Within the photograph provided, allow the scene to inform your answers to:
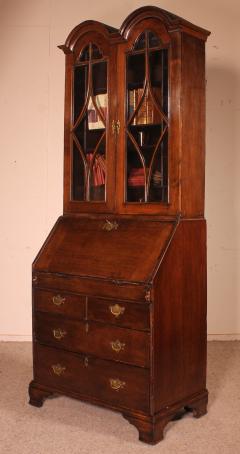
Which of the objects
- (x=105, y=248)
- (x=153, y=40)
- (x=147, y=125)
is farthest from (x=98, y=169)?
(x=153, y=40)

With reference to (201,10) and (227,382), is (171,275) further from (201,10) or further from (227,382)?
(201,10)

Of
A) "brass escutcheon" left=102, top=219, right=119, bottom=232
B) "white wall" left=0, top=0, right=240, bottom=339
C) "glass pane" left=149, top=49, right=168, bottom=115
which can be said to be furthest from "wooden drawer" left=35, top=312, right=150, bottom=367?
"white wall" left=0, top=0, right=240, bottom=339

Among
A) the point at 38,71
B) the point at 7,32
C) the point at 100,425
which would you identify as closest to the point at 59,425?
the point at 100,425

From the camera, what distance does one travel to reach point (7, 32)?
4605 mm

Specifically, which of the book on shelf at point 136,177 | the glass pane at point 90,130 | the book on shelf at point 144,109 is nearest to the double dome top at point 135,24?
the glass pane at point 90,130

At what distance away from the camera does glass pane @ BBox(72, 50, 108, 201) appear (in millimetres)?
3188

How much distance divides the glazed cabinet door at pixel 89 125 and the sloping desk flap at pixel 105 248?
13 cm

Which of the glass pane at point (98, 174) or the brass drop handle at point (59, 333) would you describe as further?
the glass pane at point (98, 174)

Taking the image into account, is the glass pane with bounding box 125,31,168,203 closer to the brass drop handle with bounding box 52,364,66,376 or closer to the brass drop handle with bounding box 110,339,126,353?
the brass drop handle with bounding box 110,339,126,353

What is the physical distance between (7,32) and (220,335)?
2.89m

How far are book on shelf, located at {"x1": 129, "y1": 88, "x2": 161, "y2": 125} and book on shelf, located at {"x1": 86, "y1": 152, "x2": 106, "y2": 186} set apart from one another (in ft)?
0.93

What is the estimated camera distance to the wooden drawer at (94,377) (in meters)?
2.75

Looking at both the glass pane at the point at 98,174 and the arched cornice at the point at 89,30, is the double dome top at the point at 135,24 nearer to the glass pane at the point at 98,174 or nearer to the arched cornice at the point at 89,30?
the arched cornice at the point at 89,30

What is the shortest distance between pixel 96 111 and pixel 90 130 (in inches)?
4.6
